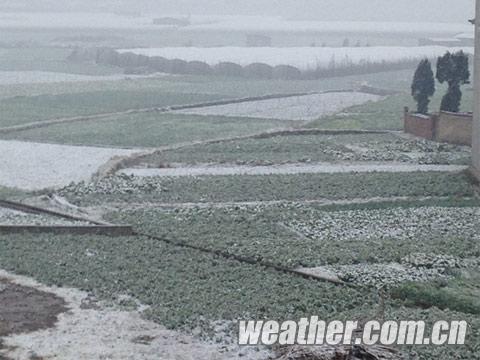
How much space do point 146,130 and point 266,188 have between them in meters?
10.1

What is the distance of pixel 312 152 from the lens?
82.4 feet

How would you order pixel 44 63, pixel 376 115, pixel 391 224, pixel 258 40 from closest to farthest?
pixel 391 224 → pixel 376 115 → pixel 44 63 → pixel 258 40

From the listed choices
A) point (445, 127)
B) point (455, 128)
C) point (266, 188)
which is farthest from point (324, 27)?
point (266, 188)

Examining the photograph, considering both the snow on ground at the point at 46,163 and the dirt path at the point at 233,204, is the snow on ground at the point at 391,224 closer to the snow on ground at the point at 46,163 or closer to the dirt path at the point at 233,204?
the dirt path at the point at 233,204

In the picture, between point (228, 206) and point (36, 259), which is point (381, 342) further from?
point (228, 206)

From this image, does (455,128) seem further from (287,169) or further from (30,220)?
(30,220)

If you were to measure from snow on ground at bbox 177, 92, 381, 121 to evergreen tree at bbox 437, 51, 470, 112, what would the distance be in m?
4.86

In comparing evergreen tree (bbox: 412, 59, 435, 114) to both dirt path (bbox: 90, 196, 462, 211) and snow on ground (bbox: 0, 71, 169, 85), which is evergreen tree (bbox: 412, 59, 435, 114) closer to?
dirt path (bbox: 90, 196, 462, 211)

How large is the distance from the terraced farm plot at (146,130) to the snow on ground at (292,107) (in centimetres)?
135

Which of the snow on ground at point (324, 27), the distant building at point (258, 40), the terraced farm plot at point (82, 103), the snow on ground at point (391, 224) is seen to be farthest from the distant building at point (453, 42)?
the snow on ground at point (391, 224)

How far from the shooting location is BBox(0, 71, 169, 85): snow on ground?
4522 centimetres

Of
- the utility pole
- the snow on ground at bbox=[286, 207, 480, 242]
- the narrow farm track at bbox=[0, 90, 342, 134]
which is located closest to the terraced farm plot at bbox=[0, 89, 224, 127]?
the narrow farm track at bbox=[0, 90, 342, 134]

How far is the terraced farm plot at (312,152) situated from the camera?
23938 mm

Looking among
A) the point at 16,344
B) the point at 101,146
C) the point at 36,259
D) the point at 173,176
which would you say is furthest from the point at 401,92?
the point at 16,344
